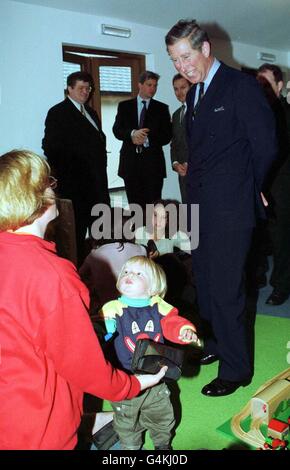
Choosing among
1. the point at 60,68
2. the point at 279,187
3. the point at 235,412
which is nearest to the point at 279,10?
the point at 60,68

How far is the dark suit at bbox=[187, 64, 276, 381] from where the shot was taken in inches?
69.6

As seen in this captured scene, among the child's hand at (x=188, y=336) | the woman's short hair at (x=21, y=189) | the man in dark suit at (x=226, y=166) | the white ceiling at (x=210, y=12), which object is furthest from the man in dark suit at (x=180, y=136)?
the woman's short hair at (x=21, y=189)

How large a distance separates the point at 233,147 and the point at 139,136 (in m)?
2.27

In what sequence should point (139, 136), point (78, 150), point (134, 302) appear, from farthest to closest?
1. point (139, 136)
2. point (78, 150)
3. point (134, 302)

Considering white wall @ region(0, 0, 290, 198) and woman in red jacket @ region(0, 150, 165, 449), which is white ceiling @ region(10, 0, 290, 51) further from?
woman in red jacket @ region(0, 150, 165, 449)

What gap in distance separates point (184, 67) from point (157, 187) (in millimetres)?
2336

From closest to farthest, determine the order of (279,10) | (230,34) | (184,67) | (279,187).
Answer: (184,67) < (279,187) < (279,10) < (230,34)

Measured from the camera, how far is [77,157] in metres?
3.71

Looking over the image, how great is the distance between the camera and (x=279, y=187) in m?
3.12

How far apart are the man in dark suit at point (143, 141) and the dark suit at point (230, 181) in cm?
215

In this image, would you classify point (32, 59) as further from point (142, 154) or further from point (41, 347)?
point (41, 347)

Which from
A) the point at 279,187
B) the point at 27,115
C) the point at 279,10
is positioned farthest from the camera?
the point at 279,10

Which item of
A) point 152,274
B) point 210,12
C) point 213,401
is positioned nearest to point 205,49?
point 152,274

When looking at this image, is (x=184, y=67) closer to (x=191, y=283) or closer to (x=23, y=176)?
(x=23, y=176)
